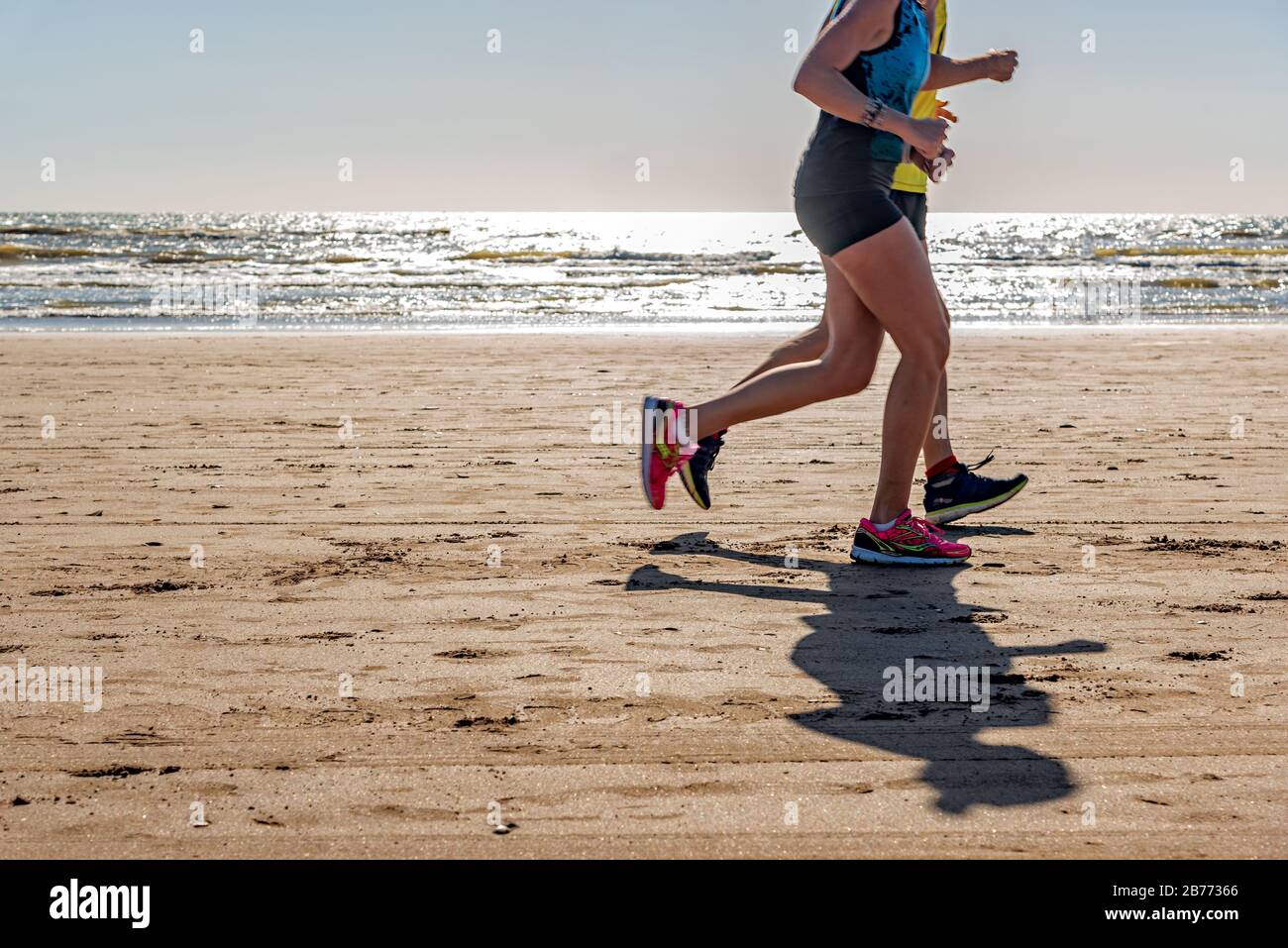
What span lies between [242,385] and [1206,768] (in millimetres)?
7942

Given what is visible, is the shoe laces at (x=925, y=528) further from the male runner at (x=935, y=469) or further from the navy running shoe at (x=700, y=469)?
the navy running shoe at (x=700, y=469)

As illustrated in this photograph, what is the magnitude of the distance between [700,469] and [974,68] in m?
1.62

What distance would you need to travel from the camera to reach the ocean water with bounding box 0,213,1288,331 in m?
18.2

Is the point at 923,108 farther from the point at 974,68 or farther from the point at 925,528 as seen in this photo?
the point at 925,528

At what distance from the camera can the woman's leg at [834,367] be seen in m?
4.29

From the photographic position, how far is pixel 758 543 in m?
4.48

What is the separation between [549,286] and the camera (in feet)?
82.2

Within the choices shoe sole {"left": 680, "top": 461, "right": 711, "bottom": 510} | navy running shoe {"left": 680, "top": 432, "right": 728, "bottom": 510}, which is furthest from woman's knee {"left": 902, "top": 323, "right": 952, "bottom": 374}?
shoe sole {"left": 680, "top": 461, "right": 711, "bottom": 510}

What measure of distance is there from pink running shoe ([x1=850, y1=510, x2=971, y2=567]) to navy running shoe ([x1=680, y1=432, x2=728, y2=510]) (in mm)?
706

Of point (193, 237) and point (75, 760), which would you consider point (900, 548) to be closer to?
point (75, 760)

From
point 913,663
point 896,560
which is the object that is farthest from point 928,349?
point 913,663

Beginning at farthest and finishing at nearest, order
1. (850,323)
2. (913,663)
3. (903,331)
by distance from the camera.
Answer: (850,323) < (903,331) < (913,663)

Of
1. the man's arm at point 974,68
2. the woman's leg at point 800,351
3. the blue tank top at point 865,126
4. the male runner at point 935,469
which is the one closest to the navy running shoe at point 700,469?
the male runner at point 935,469

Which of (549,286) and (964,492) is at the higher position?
(549,286)
